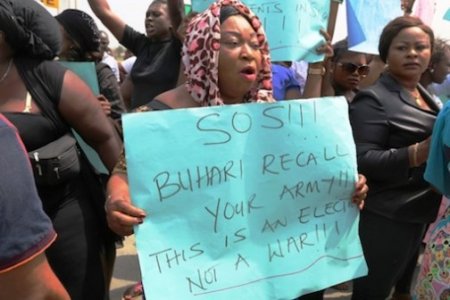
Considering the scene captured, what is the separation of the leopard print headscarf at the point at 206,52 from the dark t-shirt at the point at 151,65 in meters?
1.53

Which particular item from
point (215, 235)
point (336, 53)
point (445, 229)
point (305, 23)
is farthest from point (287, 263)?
point (336, 53)

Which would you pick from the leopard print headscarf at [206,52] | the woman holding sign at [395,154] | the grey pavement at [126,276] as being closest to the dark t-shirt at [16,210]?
the leopard print headscarf at [206,52]

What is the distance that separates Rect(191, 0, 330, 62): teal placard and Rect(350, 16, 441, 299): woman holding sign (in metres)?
0.34

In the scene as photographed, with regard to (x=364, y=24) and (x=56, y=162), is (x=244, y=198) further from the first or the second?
(x=364, y=24)

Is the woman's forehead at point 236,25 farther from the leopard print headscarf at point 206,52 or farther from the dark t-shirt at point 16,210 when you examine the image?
the dark t-shirt at point 16,210

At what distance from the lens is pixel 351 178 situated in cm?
172

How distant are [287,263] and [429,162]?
2.46ft

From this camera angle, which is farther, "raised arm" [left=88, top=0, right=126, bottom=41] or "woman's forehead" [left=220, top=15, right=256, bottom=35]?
"raised arm" [left=88, top=0, right=126, bottom=41]

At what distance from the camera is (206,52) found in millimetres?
1547

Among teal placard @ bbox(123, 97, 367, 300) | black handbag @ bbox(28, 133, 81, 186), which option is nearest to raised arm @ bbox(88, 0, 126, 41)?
black handbag @ bbox(28, 133, 81, 186)

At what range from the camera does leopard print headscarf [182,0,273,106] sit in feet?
5.06

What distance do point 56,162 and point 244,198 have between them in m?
0.71

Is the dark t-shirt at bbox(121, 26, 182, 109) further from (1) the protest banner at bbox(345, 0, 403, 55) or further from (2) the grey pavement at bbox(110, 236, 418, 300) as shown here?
(2) the grey pavement at bbox(110, 236, 418, 300)

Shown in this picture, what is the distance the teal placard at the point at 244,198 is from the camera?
4.53ft
